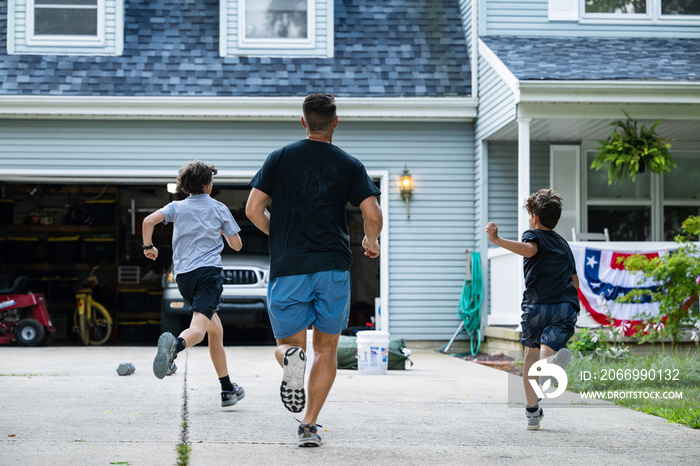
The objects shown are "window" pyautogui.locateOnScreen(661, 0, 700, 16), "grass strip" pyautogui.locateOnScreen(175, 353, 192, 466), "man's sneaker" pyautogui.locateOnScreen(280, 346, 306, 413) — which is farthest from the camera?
"window" pyautogui.locateOnScreen(661, 0, 700, 16)

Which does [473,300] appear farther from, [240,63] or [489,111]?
[240,63]

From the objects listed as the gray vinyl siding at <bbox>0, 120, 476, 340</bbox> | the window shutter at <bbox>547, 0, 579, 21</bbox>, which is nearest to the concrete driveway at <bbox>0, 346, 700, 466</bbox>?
the gray vinyl siding at <bbox>0, 120, 476, 340</bbox>

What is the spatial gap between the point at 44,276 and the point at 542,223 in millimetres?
12312

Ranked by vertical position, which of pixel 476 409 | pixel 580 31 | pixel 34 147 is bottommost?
pixel 476 409

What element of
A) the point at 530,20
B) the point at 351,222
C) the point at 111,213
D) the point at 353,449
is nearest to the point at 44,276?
the point at 111,213

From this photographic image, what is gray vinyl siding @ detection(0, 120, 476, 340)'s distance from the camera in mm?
11641

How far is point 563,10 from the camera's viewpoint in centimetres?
1184

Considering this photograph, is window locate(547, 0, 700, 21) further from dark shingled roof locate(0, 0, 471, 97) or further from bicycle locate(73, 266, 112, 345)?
bicycle locate(73, 266, 112, 345)

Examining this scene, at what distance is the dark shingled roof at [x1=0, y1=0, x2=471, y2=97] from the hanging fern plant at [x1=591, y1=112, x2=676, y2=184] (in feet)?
7.79

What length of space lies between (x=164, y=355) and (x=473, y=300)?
730 centimetres

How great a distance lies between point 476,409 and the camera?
5.75 meters

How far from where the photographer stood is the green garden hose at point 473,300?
38.1 feet

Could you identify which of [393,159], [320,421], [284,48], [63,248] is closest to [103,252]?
[63,248]

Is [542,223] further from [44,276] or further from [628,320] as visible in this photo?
[44,276]
